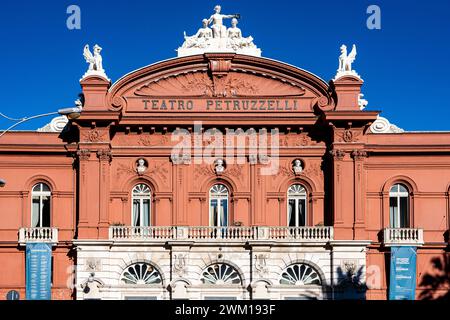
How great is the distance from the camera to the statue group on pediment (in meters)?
47.2

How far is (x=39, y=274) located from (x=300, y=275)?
12843mm

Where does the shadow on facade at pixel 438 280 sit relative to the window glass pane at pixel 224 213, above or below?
below

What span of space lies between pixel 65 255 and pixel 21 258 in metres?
2.24

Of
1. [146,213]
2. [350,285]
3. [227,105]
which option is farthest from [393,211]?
[146,213]

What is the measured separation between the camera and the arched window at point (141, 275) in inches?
1746

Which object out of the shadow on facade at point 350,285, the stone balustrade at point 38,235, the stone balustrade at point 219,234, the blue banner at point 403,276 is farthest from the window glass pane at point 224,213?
the blue banner at point 403,276

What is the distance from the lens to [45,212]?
153 feet

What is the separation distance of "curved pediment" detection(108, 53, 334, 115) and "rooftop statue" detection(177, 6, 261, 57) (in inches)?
29.4

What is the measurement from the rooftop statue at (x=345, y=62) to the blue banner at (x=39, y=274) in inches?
681

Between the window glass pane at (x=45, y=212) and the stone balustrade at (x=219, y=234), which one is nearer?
the stone balustrade at (x=219, y=234)

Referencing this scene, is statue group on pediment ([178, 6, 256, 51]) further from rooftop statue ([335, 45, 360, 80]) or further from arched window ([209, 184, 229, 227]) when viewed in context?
arched window ([209, 184, 229, 227])

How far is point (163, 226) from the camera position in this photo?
4522cm

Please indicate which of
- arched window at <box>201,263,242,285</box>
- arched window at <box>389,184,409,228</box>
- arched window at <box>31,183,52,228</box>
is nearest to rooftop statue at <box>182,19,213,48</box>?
arched window at <box>31,183,52,228</box>

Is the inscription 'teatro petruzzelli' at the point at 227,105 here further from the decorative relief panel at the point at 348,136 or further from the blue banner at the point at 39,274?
the blue banner at the point at 39,274
